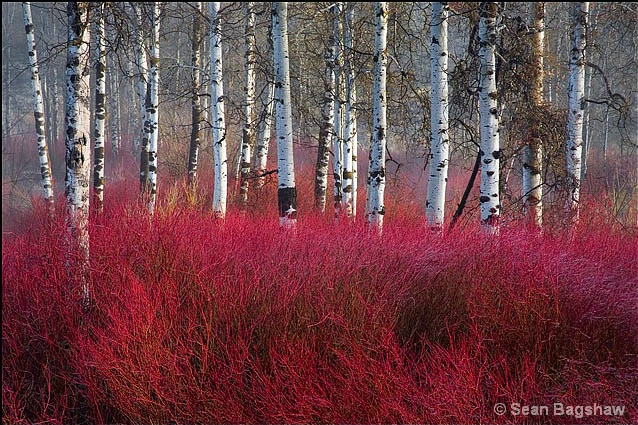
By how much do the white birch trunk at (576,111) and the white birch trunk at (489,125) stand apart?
1.80 m

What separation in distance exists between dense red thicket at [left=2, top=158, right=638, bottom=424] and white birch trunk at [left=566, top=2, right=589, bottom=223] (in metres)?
2.38

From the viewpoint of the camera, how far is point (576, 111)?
8.41m

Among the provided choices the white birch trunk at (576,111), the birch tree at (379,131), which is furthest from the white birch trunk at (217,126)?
the white birch trunk at (576,111)

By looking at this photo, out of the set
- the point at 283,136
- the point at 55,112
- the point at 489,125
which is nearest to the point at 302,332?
the point at 283,136

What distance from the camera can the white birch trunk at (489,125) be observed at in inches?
267

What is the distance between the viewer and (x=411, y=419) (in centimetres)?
351

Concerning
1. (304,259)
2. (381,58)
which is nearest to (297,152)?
(381,58)

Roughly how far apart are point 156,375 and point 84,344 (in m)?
0.60

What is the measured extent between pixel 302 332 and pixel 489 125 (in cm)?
394

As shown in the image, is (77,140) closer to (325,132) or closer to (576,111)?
(325,132)

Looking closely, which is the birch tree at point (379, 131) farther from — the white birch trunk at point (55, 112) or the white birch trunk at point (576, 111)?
the white birch trunk at point (55, 112)

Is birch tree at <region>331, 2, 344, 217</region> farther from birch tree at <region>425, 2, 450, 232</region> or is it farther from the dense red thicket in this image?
the dense red thicket

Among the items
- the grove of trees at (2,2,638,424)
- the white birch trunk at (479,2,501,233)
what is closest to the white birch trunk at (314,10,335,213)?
the grove of trees at (2,2,638,424)

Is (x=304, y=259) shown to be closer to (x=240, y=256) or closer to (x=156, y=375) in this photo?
(x=240, y=256)
